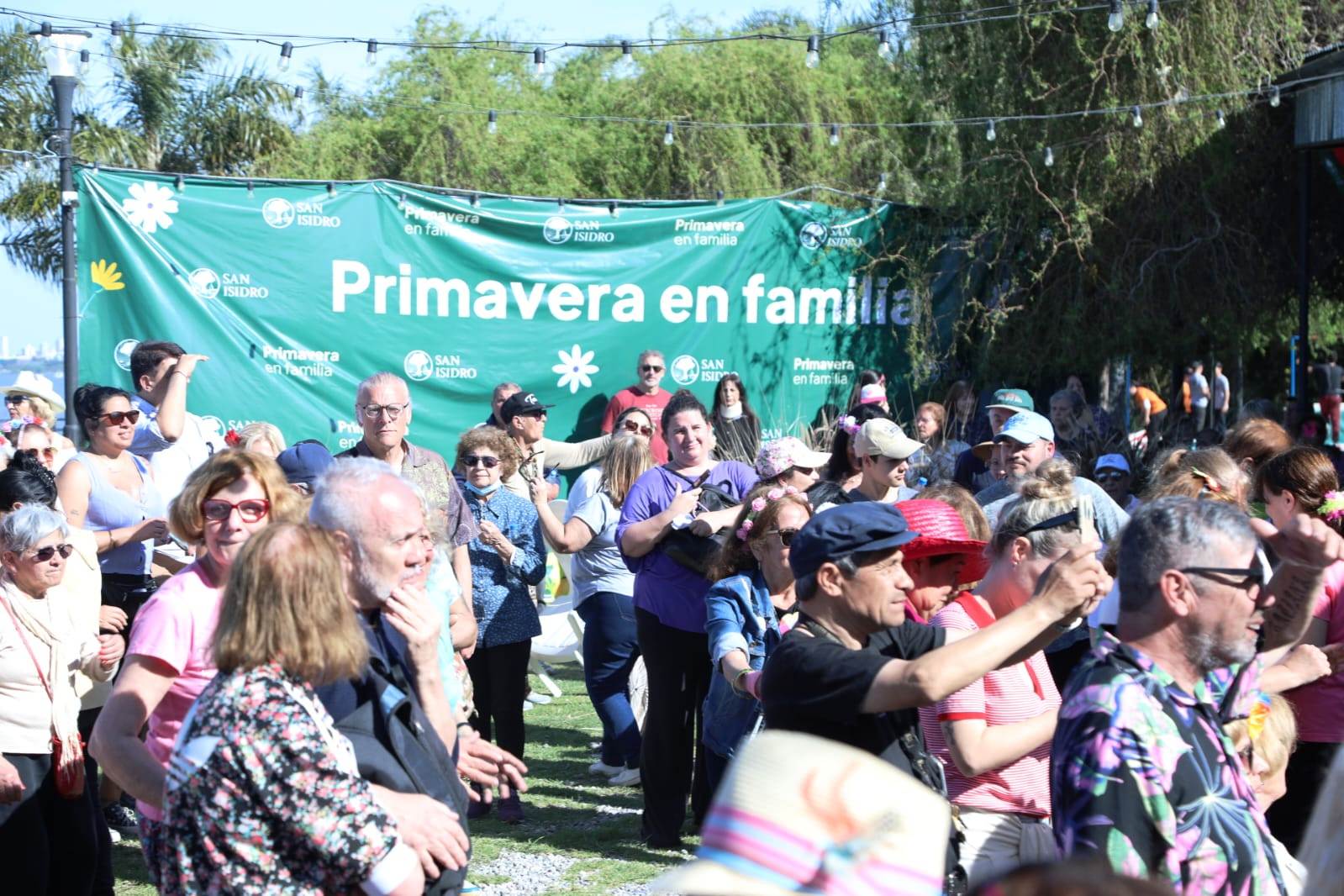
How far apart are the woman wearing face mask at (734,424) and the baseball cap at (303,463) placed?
6.56m

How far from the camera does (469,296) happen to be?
1237cm

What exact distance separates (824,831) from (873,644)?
73.9 inches

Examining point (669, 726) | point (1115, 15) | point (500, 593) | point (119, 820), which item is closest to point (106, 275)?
point (119, 820)

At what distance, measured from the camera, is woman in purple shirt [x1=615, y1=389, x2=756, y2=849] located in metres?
6.21

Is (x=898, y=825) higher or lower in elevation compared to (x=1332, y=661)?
higher

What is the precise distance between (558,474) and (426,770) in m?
9.18

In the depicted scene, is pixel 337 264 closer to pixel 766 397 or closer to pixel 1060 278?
pixel 766 397

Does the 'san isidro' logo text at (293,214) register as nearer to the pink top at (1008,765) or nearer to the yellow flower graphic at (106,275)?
the yellow flower graphic at (106,275)

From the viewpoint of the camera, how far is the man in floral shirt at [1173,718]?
248 cm

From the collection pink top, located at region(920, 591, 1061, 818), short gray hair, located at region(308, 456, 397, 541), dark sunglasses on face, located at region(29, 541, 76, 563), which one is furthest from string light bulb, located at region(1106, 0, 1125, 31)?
short gray hair, located at region(308, 456, 397, 541)

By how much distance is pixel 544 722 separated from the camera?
29.5 feet

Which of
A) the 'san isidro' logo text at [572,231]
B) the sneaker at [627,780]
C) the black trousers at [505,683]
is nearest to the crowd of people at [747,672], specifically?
the black trousers at [505,683]

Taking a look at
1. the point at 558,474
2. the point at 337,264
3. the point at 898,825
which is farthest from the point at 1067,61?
the point at 898,825

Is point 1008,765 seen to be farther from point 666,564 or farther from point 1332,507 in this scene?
point 666,564
